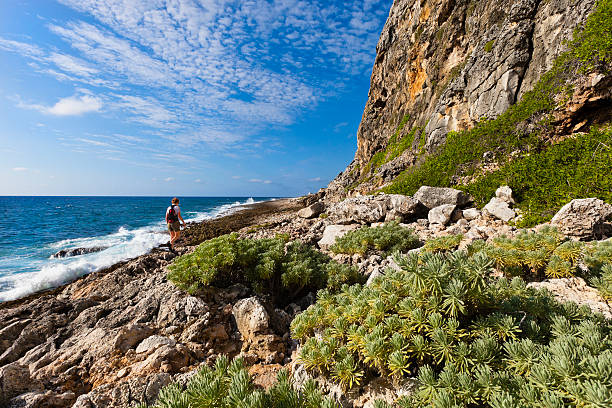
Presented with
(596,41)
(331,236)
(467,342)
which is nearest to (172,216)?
(331,236)

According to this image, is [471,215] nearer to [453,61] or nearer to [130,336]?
[130,336]

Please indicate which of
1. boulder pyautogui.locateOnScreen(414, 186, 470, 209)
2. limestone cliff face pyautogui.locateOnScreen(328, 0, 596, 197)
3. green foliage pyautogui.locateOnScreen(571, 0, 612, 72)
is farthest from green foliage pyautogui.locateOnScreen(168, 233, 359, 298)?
limestone cliff face pyautogui.locateOnScreen(328, 0, 596, 197)

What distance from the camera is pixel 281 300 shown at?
6355 mm

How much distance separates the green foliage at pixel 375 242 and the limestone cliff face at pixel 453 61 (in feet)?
43.1

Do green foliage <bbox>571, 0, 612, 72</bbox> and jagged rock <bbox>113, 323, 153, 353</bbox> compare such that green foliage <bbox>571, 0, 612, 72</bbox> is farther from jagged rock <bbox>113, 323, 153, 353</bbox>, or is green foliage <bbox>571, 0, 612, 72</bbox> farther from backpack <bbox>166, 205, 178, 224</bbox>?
backpack <bbox>166, 205, 178, 224</bbox>

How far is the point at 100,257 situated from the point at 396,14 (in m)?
42.1

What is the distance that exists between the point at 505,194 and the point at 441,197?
2477 mm

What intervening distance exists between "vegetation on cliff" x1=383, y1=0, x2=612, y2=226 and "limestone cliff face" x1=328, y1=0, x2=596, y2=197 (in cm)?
137

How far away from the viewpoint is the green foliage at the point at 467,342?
1.80 m

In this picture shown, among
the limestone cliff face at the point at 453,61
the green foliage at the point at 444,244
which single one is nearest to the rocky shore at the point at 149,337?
the green foliage at the point at 444,244

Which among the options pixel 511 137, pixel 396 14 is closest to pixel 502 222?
pixel 511 137

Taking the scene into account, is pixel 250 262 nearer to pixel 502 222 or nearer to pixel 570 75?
pixel 502 222

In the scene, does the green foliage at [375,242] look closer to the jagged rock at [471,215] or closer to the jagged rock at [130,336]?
the jagged rock at [471,215]

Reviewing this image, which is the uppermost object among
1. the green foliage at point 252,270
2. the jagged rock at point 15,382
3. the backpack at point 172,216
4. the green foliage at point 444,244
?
the backpack at point 172,216
